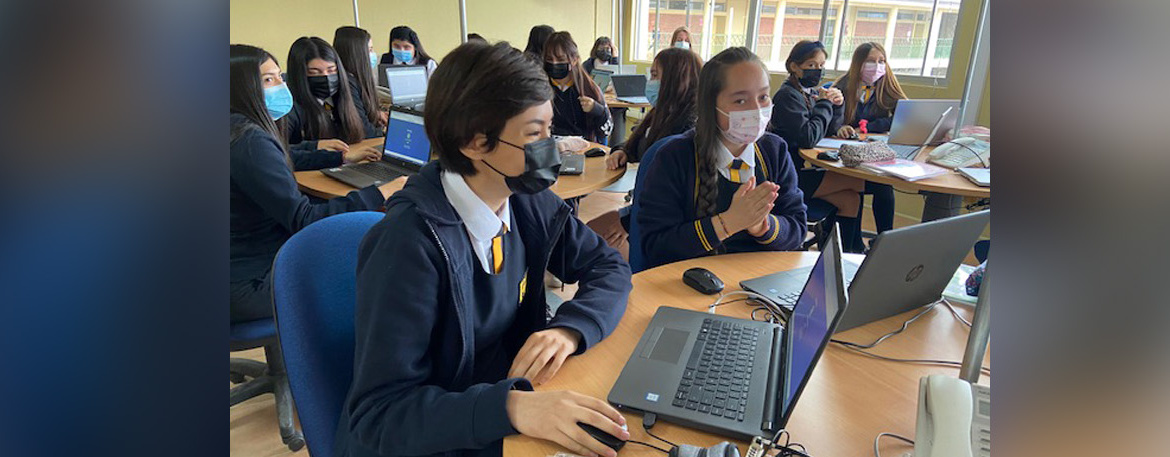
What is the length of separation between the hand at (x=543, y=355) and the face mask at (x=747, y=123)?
1.02m

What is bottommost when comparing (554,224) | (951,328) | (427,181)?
(951,328)

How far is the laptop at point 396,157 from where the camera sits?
2529 millimetres

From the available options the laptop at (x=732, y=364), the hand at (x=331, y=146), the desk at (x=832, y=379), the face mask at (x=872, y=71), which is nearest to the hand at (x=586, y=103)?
the hand at (x=331, y=146)

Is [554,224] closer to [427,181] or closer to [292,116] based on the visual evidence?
[427,181]

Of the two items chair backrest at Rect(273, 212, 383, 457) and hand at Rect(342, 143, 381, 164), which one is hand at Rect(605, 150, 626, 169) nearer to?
hand at Rect(342, 143, 381, 164)

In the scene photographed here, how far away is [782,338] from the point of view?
3.80ft

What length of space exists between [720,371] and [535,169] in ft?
1.68

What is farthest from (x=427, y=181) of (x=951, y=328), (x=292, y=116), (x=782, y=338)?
(x=292, y=116)

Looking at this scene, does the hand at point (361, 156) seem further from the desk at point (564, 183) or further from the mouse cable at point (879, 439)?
the mouse cable at point (879, 439)

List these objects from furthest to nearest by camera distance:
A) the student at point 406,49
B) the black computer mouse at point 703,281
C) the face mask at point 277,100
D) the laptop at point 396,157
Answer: the student at point 406,49, the laptop at point 396,157, the face mask at point 277,100, the black computer mouse at point 703,281

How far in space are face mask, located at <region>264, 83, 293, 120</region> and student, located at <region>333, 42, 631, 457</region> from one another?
123 centimetres

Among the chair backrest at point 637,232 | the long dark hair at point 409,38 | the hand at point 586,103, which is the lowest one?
the chair backrest at point 637,232

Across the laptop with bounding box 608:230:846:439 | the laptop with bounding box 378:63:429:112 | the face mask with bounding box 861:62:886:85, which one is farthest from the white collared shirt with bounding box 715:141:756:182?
the laptop with bounding box 378:63:429:112
